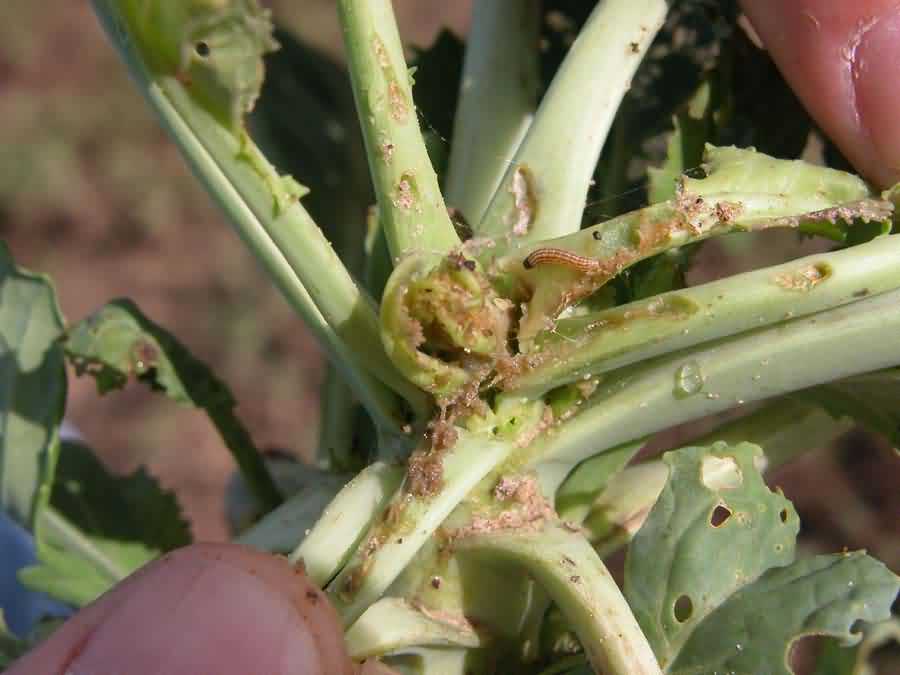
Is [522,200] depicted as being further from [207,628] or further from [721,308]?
[207,628]

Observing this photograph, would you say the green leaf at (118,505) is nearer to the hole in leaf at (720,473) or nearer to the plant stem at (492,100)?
the plant stem at (492,100)

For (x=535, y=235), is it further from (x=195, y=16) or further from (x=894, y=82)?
(x=894, y=82)

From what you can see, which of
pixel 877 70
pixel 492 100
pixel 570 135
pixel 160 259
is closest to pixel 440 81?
pixel 492 100

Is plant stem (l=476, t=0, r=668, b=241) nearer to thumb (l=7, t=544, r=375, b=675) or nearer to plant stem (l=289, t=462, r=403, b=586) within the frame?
plant stem (l=289, t=462, r=403, b=586)

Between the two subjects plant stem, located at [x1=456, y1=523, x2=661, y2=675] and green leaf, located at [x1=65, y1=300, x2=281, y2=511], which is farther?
green leaf, located at [x1=65, y1=300, x2=281, y2=511]

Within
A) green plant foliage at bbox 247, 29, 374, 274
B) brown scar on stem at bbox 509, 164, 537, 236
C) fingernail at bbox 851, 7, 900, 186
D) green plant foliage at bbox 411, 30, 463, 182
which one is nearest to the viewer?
brown scar on stem at bbox 509, 164, 537, 236

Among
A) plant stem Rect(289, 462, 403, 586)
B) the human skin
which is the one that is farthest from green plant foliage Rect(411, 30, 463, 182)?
the human skin
